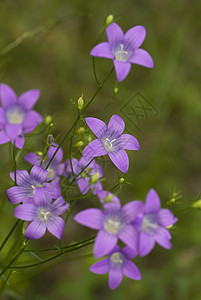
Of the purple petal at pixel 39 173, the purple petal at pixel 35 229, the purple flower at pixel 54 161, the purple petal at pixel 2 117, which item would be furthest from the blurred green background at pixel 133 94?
the purple petal at pixel 2 117

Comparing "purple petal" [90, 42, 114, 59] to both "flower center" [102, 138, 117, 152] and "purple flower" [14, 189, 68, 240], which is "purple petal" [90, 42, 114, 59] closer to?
"flower center" [102, 138, 117, 152]

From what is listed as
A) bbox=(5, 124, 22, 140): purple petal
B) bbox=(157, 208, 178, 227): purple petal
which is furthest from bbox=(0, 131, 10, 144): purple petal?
bbox=(157, 208, 178, 227): purple petal

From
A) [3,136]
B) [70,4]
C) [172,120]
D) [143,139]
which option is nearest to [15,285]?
[3,136]

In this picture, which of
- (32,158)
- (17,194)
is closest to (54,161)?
(32,158)

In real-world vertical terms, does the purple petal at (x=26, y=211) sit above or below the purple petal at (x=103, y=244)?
above

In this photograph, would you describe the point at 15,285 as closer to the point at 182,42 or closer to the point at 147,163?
the point at 147,163

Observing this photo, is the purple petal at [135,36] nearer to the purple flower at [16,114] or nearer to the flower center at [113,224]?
the purple flower at [16,114]
